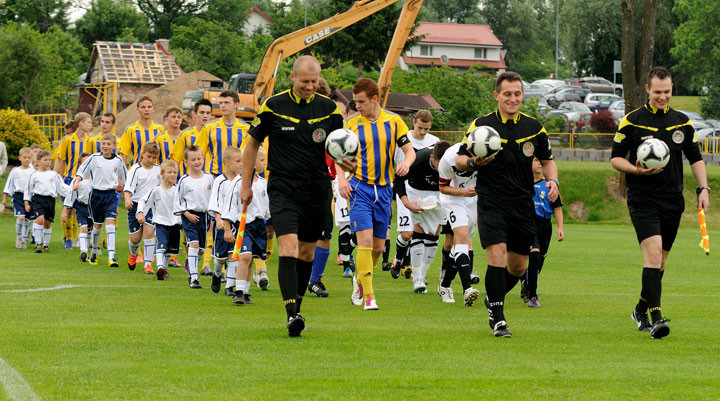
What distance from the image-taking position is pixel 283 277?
8.61 metres

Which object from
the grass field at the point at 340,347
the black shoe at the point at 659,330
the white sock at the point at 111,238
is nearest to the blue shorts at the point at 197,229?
the grass field at the point at 340,347

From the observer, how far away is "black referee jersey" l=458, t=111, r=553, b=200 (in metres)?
8.73

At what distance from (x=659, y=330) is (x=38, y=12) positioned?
3425 inches

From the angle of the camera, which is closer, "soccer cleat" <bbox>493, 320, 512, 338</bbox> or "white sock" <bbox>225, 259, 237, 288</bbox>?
"soccer cleat" <bbox>493, 320, 512, 338</bbox>

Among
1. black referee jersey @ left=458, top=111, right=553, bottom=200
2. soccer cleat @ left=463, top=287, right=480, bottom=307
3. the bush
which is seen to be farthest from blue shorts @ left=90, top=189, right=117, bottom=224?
the bush

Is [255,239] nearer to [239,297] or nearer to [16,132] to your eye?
[239,297]

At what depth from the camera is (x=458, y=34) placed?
11562 cm

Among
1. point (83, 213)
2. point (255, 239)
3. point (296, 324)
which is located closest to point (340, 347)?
point (296, 324)

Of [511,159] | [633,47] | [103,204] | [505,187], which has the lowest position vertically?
[103,204]

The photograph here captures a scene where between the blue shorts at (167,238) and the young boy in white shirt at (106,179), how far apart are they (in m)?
1.87

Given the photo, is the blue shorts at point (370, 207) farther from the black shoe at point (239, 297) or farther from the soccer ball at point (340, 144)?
the soccer ball at point (340, 144)

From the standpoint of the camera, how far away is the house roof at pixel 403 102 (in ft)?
170

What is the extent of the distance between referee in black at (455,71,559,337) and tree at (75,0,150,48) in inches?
3176

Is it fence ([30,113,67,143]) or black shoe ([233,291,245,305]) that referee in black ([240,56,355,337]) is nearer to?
black shoe ([233,291,245,305])
